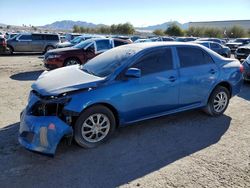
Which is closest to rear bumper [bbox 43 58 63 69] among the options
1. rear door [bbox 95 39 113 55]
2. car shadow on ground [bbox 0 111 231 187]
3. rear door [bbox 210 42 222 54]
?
rear door [bbox 95 39 113 55]

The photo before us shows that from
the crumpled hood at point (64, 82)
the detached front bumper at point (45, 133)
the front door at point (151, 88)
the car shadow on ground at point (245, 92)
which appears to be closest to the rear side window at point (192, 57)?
the front door at point (151, 88)

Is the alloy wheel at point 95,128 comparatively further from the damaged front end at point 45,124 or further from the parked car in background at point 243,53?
the parked car in background at point 243,53

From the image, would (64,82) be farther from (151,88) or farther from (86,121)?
(151,88)

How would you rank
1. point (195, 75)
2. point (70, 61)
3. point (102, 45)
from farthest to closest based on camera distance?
point (102, 45) → point (70, 61) → point (195, 75)

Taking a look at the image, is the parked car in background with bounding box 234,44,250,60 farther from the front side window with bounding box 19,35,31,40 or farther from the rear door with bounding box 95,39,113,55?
the front side window with bounding box 19,35,31,40

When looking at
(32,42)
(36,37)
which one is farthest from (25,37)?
(36,37)

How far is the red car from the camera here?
34.6 ft

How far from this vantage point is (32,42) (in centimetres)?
1958

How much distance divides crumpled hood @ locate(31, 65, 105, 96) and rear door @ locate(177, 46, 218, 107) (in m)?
1.74

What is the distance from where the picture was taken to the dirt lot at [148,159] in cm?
326

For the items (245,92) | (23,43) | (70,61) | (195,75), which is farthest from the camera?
(23,43)

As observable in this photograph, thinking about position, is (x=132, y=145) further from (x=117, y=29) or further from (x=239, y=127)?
(x=117, y=29)

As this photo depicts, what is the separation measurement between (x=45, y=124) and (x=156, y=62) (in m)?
2.25

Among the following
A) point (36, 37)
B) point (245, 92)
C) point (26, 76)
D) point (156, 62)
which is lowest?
point (245, 92)
